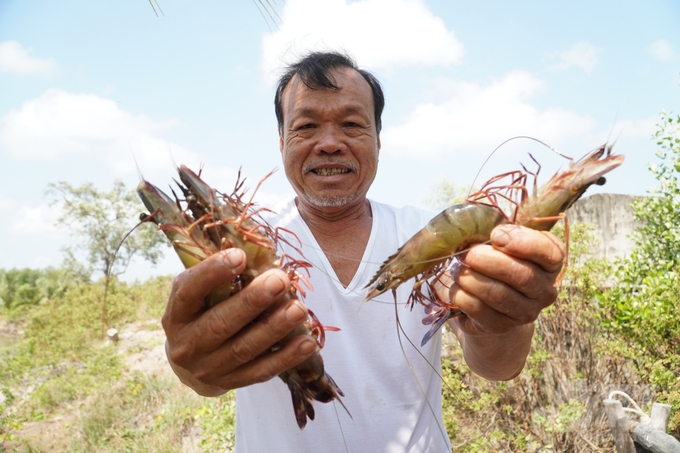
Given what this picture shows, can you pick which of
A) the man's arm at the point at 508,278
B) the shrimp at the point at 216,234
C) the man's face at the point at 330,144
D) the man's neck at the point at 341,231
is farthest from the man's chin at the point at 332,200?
the man's arm at the point at 508,278

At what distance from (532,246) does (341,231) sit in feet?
5.45

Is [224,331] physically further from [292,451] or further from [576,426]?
[576,426]

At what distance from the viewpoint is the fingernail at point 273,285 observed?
1528 millimetres

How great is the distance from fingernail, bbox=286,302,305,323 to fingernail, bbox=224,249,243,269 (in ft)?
0.84

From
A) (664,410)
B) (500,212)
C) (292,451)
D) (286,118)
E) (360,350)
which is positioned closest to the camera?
(500,212)

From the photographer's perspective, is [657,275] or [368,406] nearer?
[368,406]

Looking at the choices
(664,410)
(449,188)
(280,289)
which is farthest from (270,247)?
(449,188)

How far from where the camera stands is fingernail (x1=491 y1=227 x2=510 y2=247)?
1690mm

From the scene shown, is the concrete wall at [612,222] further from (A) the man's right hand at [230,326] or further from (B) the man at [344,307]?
(A) the man's right hand at [230,326]

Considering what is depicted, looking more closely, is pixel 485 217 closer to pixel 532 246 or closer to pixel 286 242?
pixel 532 246

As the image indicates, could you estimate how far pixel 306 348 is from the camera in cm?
164

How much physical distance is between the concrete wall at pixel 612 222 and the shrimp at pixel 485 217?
6.29m

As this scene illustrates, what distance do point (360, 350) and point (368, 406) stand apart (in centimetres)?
33

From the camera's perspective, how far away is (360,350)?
104 inches
